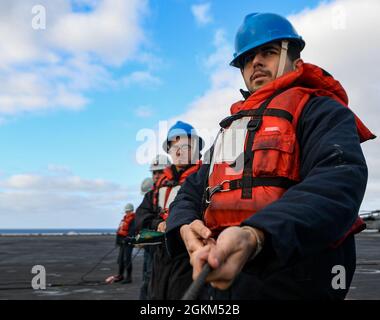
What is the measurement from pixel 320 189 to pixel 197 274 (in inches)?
19.9

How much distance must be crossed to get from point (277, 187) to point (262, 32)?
2.91ft

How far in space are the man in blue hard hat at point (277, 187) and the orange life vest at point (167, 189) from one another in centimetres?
380

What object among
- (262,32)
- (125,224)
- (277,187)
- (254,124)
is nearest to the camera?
(277,187)

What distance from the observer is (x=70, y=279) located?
11.4 metres

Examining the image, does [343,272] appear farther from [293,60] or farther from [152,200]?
[152,200]

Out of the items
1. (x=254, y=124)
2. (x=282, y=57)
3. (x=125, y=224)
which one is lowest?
(x=125, y=224)

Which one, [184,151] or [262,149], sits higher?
[184,151]

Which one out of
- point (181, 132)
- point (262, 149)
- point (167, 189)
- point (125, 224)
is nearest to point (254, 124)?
point (262, 149)

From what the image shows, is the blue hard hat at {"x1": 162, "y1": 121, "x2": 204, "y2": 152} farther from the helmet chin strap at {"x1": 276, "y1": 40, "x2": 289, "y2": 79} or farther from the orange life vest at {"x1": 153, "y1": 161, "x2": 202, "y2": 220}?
the helmet chin strap at {"x1": 276, "y1": 40, "x2": 289, "y2": 79}

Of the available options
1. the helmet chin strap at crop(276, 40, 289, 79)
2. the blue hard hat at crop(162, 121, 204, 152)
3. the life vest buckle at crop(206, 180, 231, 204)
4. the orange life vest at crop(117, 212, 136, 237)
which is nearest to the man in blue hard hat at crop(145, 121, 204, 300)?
the blue hard hat at crop(162, 121, 204, 152)

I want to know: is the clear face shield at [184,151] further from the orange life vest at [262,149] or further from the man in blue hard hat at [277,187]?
the orange life vest at [262,149]

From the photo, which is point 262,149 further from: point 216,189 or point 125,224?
point 125,224

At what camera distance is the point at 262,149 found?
1852 mm
